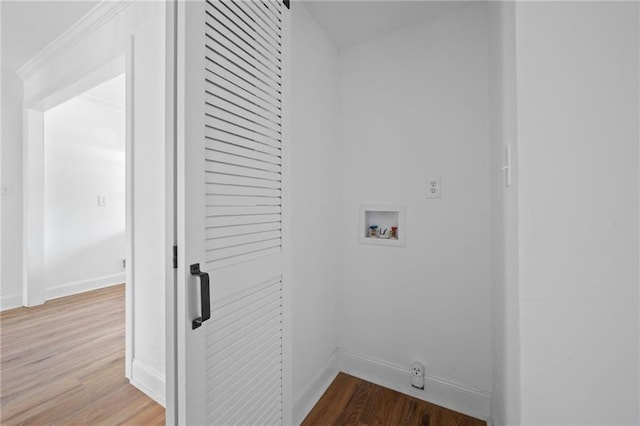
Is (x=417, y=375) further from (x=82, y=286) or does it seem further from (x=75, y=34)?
(x=82, y=286)

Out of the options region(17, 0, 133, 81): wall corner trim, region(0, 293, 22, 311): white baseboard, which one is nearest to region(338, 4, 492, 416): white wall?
region(17, 0, 133, 81): wall corner trim

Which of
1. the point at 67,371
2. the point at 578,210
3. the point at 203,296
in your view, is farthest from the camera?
the point at 67,371

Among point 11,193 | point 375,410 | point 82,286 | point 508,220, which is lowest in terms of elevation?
point 375,410

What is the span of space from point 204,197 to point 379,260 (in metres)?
1.29

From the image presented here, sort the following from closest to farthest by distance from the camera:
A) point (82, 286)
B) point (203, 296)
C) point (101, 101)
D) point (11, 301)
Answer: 1. point (203, 296)
2. point (11, 301)
3. point (82, 286)
4. point (101, 101)

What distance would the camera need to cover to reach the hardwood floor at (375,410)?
1.50 m

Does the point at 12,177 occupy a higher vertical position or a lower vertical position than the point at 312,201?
higher

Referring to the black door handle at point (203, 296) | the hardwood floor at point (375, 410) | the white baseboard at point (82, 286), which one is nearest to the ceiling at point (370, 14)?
the black door handle at point (203, 296)

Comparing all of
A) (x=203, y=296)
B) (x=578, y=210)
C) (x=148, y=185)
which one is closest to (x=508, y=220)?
(x=578, y=210)

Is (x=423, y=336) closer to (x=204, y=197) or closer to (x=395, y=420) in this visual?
(x=395, y=420)

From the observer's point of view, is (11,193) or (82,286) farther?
(82,286)

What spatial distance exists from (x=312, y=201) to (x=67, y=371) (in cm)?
203

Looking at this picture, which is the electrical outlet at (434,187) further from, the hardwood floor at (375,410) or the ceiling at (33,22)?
the ceiling at (33,22)

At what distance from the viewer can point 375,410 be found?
1586 millimetres
